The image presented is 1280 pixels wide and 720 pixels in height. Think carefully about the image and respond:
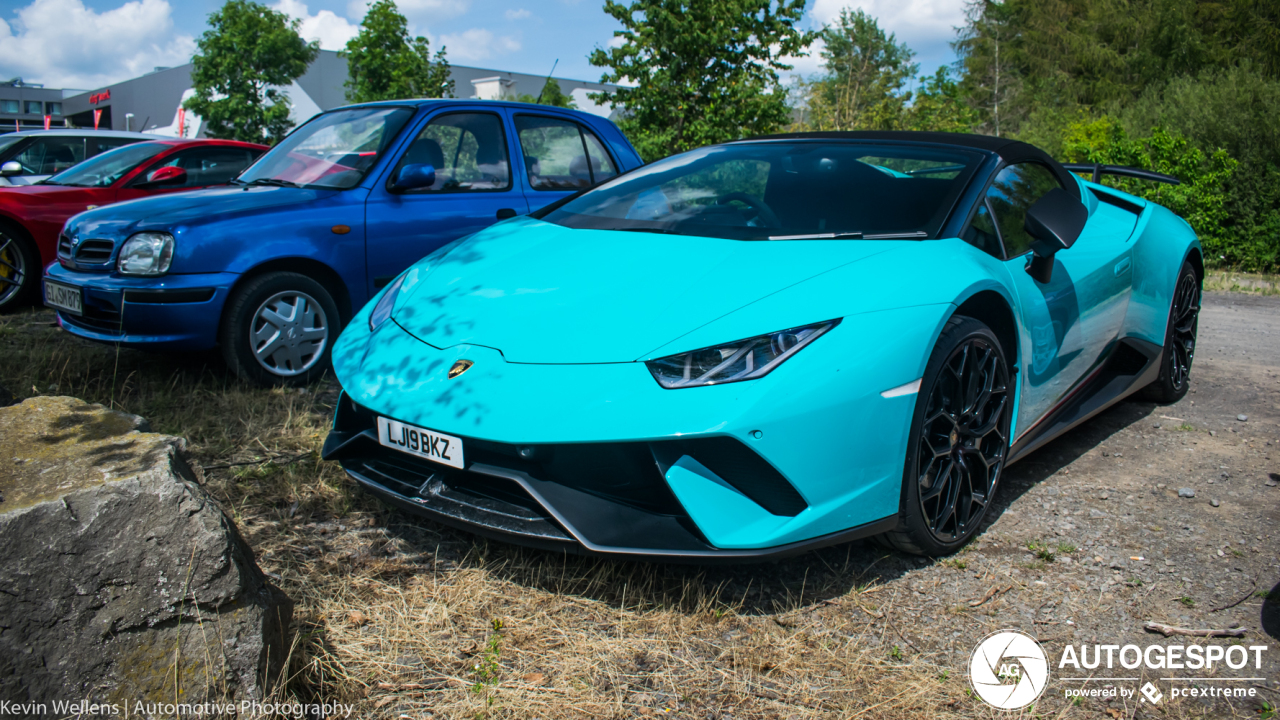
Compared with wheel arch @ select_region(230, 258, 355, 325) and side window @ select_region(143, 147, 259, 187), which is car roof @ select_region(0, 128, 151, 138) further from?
wheel arch @ select_region(230, 258, 355, 325)

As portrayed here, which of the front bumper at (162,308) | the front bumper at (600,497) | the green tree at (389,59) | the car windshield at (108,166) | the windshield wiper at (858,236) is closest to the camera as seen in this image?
the front bumper at (600,497)

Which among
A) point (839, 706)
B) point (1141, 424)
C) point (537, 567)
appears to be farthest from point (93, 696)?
point (1141, 424)

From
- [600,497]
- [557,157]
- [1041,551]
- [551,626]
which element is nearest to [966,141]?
[1041,551]

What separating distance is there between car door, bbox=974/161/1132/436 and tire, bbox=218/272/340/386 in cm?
315

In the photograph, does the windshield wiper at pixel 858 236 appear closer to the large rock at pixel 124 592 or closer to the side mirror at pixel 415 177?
the large rock at pixel 124 592

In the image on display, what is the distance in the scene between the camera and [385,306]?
2.90 meters

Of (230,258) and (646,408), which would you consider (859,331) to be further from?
(230,258)

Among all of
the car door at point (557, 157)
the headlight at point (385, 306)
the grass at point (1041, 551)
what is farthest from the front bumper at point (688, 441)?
the car door at point (557, 157)

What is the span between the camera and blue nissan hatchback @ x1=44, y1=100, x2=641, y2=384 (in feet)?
13.1

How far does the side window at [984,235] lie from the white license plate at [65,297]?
4.02 m

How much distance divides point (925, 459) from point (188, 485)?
190 cm

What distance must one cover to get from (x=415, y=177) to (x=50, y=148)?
5888 millimetres

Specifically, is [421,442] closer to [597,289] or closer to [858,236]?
[597,289]

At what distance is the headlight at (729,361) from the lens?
2.09m
